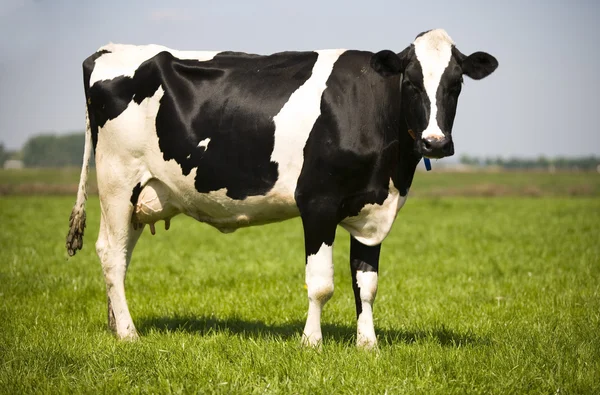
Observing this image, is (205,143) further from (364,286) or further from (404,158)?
(364,286)

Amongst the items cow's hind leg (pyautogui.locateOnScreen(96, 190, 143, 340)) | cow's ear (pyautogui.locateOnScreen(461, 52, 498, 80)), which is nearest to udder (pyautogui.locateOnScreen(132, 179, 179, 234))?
cow's hind leg (pyautogui.locateOnScreen(96, 190, 143, 340))

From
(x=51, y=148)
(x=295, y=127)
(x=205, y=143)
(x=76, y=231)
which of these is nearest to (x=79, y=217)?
(x=76, y=231)

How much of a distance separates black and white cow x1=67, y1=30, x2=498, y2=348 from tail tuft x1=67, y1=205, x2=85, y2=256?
1.17 feet

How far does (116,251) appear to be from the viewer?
23.1 ft

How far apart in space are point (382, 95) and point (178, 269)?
6422 millimetres

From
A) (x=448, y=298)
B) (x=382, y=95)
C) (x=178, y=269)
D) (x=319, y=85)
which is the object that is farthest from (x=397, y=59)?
(x=178, y=269)

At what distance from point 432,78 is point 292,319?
132 inches

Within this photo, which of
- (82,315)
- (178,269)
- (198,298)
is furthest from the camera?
(178,269)

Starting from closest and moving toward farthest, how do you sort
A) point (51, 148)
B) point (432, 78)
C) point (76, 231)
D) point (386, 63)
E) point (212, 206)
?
point (432, 78), point (386, 63), point (212, 206), point (76, 231), point (51, 148)

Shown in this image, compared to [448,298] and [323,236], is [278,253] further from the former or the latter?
[323,236]

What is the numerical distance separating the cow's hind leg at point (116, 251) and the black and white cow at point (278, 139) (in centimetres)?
1

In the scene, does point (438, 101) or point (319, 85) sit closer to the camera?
point (438, 101)

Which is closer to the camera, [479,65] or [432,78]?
[432,78]

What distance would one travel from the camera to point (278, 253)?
539 inches
